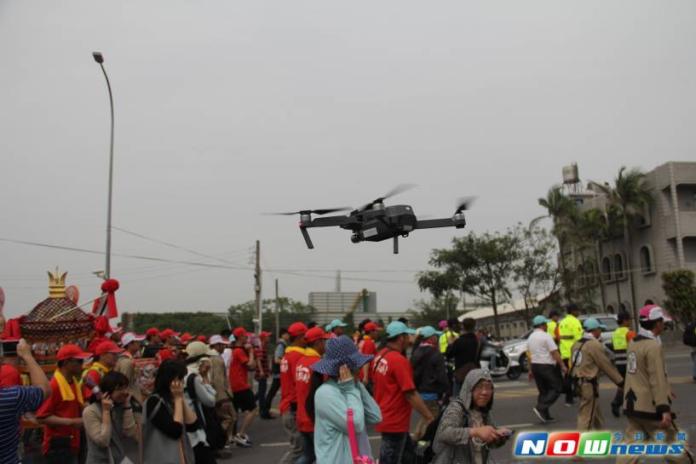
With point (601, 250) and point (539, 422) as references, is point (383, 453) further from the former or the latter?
point (601, 250)

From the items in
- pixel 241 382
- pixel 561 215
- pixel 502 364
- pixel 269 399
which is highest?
pixel 561 215

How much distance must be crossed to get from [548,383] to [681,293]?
1105 inches

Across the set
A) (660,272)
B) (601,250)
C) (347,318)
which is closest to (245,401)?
(660,272)

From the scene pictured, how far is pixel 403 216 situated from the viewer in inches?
315

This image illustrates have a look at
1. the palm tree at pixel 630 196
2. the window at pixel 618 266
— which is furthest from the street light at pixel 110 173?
the window at pixel 618 266

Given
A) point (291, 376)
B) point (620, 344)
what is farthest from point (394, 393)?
point (620, 344)

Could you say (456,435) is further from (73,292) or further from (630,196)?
(630,196)

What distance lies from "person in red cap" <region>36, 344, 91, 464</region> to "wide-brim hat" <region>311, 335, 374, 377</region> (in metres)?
2.62

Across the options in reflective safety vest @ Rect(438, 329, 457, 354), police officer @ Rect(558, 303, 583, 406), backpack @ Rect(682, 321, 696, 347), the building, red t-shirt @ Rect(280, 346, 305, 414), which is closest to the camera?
red t-shirt @ Rect(280, 346, 305, 414)

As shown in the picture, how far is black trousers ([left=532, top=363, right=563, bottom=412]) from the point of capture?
447 inches

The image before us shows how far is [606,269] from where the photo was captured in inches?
1756

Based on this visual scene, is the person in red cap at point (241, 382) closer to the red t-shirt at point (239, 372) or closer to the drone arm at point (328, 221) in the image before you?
the red t-shirt at point (239, 372)

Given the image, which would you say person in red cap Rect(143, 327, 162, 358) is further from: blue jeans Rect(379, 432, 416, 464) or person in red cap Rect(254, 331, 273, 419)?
blue jeans Rect(379, 432, 416, 464)

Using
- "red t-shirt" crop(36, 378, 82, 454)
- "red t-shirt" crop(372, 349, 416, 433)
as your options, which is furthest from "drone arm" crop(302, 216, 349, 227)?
"red t-shirt" crop(36, 378, 82, 454)
